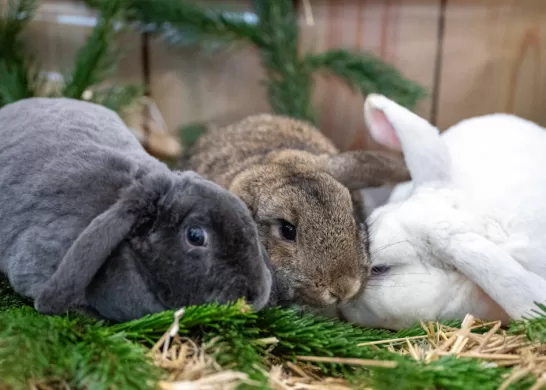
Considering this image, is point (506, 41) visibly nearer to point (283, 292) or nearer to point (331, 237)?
point (331, 237)

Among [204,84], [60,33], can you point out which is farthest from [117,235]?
[60,33]

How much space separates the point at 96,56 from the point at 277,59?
82 cm

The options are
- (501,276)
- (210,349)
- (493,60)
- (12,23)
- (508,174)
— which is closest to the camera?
(210,349)

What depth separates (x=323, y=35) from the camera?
8.91 ft

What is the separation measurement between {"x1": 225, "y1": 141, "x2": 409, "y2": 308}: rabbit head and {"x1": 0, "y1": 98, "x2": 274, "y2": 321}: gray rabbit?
0.22 metres

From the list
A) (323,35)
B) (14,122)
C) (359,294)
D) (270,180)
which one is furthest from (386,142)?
(323,35)

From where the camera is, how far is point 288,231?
139 centimetres

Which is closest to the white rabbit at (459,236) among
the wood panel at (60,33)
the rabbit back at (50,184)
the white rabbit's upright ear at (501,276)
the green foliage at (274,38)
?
the white rabbit's upright ear at (501,276)

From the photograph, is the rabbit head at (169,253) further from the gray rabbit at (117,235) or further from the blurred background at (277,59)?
the blurred background at (277,59)

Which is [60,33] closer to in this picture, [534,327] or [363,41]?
[363,41]

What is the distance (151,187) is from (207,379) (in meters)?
0.39

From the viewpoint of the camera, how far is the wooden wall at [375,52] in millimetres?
2215

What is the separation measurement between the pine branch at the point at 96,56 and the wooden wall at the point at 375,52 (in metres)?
0.68

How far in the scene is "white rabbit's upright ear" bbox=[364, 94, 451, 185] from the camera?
145cm
